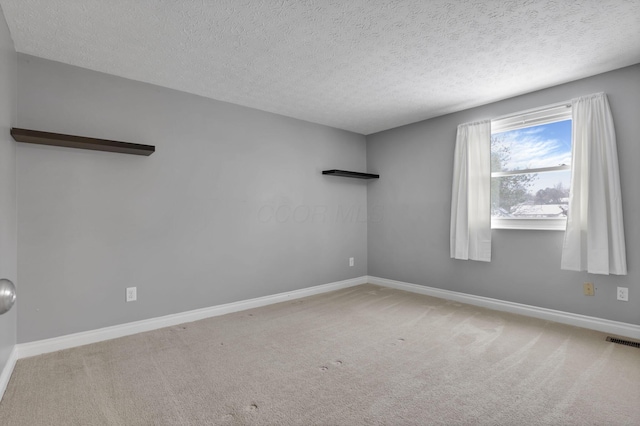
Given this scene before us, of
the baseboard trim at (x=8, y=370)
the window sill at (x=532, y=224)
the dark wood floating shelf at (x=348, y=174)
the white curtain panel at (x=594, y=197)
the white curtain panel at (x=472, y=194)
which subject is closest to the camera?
the baseboard trim at (x=8, y=370)

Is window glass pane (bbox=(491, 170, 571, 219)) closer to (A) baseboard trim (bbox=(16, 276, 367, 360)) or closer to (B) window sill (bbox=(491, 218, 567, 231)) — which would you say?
(B) window sill (bbox=(491, 218, 567, 231))

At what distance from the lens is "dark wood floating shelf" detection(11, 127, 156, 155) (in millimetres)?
2324

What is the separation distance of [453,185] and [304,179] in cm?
191

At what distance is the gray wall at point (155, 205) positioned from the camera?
257 centimetres

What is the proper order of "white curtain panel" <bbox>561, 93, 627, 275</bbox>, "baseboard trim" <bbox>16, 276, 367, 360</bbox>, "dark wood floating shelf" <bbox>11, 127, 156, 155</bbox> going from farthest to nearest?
"white curtain panel" <bbox>561, 93, 627, 275</bbox> < "baseboard trim" <bbox>16, 276, 367, 360</bbox> < "dark wood floating shelf" <bbox>11, 127, 156, 155</bbox>

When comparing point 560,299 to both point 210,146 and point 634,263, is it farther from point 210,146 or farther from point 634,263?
point 210,146

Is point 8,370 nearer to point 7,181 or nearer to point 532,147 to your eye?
point 7,181

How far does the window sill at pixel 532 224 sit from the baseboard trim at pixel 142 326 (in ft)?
8.05

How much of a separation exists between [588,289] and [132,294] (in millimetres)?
4282

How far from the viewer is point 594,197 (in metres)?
2.88

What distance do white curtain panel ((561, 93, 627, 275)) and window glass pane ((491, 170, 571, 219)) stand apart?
20 centimetres

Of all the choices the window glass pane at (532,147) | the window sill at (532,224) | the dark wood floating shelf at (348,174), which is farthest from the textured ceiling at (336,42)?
the window sill at (532,224)

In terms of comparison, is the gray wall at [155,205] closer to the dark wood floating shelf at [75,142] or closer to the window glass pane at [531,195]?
the dark wood floating shelf at [75,142]

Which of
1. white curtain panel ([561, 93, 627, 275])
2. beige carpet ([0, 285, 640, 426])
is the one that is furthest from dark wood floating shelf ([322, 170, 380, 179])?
white curtain panel ([561, 93, 627, 275])
